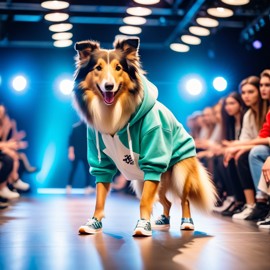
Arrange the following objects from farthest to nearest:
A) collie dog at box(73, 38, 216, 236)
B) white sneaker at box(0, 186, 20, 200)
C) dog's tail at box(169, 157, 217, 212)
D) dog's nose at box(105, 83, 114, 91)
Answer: white sneaker at box(0, 186, 20, 200) < dog's tail at box(169, 157, 217, 212) < collie dog at box(73, 38, 216, 236) < dog's nose at box(105, 83, 114, 91)

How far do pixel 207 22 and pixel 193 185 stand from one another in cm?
452

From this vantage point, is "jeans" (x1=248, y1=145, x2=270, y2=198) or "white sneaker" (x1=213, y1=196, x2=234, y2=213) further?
"white sneaker" (x1=213, y1=196, x2=234, y2=213)

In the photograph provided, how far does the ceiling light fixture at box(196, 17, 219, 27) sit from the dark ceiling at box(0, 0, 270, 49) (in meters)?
0.08

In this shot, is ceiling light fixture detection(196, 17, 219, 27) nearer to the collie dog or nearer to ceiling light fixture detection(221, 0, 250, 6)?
ceiling light fixture detection(221, 0, 250, 6)

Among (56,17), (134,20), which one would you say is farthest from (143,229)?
(134,20)

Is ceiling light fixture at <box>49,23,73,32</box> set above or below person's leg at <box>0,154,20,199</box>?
above

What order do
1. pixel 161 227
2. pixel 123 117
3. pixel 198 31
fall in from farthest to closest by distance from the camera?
pixel 198 31
pixel 161 227
pixel 123 117

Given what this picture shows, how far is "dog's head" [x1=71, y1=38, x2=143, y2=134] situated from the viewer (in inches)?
143

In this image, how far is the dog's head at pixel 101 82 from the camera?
364 centimetres

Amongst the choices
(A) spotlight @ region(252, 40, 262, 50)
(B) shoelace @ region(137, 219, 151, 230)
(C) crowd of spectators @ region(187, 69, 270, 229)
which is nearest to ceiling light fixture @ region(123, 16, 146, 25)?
(A) spotlight @ region(252, 40, 262, 50)

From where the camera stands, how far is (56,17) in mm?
8344

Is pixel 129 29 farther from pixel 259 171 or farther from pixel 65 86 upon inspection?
pixel 259 171

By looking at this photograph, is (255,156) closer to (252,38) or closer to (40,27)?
(252,38)

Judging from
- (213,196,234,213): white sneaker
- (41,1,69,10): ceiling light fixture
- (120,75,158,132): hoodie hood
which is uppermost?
(41,1,69,10): ceiling light fixture
